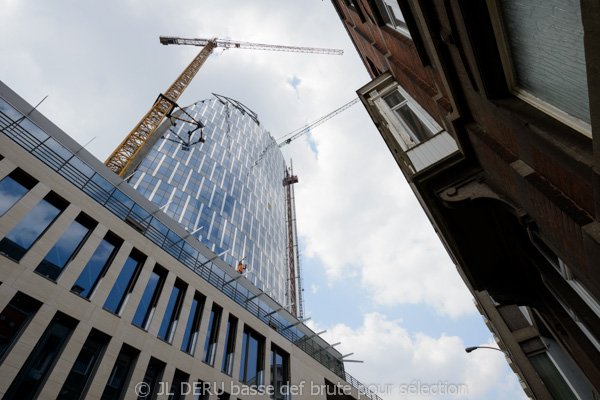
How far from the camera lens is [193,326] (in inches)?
632

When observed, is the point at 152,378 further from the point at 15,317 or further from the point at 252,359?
the point at 252,359

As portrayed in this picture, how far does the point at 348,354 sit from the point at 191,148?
44.7 metres

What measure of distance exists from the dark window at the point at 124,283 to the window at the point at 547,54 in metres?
14.3

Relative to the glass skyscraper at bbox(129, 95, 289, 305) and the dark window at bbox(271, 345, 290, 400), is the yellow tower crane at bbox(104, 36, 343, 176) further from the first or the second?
the dark window at bbox(271, 345, 290, 400)

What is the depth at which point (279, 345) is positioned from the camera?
20312 mm

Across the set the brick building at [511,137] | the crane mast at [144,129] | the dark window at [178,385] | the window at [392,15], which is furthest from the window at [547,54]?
the crane mast at [144,129]

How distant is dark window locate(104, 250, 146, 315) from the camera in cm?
1279

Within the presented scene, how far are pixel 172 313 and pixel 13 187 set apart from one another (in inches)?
322

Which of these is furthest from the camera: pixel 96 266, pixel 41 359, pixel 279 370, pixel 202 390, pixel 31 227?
pixel 279 370

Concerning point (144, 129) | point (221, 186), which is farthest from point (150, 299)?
point (221, 186)

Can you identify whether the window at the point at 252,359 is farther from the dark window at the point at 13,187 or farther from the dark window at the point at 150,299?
Result: the dark window at the point at 13,187

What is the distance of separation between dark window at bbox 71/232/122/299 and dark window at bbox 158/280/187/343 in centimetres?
349

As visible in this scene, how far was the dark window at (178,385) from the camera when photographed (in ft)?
43.8

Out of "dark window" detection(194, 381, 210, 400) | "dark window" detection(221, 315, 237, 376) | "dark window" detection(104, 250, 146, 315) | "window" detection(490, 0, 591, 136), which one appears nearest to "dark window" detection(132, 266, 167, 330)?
"dark window" detection(104, 250, 146, 315)
